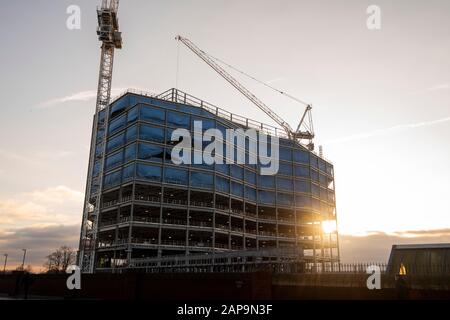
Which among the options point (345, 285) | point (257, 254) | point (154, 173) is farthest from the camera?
point (154, 173)

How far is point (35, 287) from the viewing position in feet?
175

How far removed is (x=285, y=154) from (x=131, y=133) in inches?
1773

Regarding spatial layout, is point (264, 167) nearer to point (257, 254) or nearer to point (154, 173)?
point (154, 173)

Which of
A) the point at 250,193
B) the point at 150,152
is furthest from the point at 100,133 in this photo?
the point at 250,193

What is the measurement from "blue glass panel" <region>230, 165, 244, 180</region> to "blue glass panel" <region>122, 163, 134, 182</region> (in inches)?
937

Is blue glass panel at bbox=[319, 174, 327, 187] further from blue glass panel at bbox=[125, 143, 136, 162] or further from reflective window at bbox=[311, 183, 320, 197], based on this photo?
blue glass panel at bbox=[125, 143, 136, 162]

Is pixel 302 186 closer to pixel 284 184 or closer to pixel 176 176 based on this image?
pixel 284 184

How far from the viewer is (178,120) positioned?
86000 mm

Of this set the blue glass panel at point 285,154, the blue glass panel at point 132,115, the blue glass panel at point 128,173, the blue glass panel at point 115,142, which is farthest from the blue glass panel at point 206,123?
the blue glass panel at point 285,154

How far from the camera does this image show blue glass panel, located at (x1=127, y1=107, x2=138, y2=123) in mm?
83188

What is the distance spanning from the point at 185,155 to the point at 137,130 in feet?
35.1

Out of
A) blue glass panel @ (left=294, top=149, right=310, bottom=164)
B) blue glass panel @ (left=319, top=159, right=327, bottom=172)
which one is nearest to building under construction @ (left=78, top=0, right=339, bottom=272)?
blue glass panel @ (left=294, top=149, right=310, bottom=164)

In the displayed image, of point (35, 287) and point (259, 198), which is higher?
point (259, 198)

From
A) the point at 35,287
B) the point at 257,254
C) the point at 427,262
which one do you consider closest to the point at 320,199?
the point at 257,254
